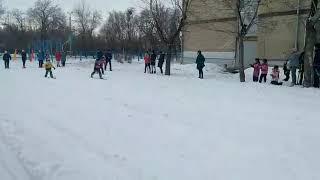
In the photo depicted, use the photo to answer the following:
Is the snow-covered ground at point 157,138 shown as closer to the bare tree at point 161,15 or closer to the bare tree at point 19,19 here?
the bare tree at point 161,15

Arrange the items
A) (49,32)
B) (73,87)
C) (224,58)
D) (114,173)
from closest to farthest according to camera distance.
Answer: (114,173) → (73,87) → (224,58) → (49,32)

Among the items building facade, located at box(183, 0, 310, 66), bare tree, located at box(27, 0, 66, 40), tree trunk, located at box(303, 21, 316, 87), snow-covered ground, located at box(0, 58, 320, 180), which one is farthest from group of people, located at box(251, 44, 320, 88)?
bare tree, located at box(27, 0, 66, 40)

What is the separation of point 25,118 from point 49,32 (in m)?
69.2

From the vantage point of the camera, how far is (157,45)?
62.2 meters

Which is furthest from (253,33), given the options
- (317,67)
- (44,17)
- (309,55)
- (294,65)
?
(44,17)

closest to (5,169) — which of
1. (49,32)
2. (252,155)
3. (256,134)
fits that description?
(252,155)

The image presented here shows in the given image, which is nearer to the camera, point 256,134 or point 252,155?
point 252,155

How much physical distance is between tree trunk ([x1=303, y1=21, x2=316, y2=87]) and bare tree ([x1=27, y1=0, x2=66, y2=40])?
58139mm

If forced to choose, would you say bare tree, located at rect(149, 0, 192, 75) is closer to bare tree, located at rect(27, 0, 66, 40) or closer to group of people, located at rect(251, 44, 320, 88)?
group of people, located at rect(251, 44, 320, 88)

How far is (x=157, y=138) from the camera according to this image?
8555 mm

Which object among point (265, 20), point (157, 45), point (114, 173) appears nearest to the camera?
point (114, 173)

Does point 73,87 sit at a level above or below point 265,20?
below

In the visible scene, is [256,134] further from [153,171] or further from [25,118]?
[25,118]

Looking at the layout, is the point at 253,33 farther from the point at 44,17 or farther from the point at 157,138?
the point at 44,17
